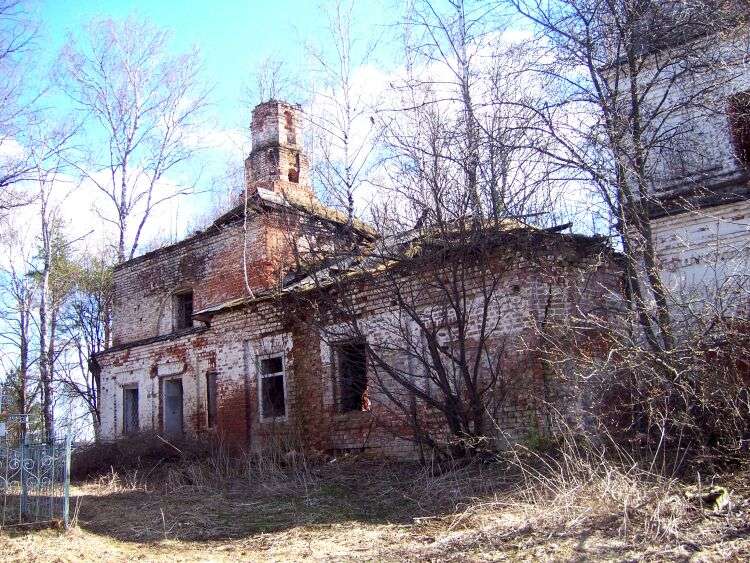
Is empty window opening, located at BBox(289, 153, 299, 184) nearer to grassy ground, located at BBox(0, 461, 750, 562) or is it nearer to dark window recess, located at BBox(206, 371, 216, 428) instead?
dark window recess, located at BBox(206, 371, 216, 428)

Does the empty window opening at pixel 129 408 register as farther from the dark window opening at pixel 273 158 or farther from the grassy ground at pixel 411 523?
the grassy ground at pixel 411 523

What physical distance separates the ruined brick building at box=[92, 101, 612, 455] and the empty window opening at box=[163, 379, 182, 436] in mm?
29

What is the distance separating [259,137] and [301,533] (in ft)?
46.9

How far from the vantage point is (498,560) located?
493cm

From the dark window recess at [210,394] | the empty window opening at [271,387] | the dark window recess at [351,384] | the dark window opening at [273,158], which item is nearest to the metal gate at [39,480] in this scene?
Answer: the dark window recess at [351,384]

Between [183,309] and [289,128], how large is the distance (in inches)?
238

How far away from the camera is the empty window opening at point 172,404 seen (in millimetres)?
16828

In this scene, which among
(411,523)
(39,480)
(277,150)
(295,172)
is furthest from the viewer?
(295,172)

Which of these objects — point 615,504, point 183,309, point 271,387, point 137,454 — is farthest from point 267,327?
point 615,504

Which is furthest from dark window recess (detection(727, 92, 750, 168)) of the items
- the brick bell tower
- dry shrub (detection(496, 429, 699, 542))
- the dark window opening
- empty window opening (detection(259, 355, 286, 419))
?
the dark window opening

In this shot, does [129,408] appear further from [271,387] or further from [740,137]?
[740,137]

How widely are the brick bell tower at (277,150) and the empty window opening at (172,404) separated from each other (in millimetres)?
5842

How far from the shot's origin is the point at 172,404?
672 inches

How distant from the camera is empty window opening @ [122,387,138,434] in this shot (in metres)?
17.9
